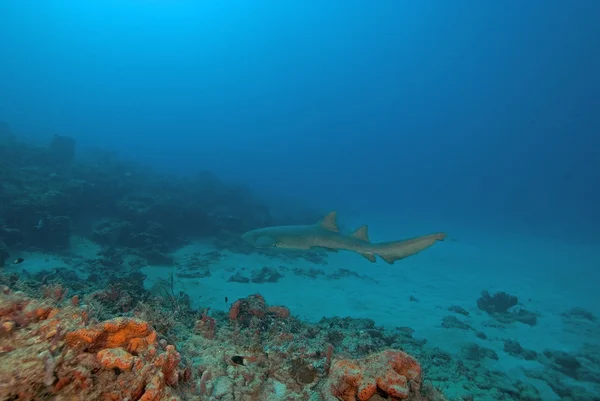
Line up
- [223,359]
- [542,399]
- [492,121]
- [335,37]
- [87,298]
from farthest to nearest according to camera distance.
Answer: [335,37]
[492,121]
[542,399]
[87,298]
[223,359]

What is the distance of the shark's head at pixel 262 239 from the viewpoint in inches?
310

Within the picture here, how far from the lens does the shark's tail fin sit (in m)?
5.35

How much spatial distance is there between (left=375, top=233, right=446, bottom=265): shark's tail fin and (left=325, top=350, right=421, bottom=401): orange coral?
3.07 m

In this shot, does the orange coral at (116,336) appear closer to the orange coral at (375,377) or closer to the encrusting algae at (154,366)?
the encrusting algae at (154,366)

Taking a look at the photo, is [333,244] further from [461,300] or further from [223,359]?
[461,300]

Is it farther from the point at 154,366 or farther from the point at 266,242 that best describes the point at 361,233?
the point at 154,366

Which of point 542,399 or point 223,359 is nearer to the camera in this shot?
point 223,359

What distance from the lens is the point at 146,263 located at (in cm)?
1268

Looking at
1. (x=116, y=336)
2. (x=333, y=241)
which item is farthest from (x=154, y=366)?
(x=333, y=241)

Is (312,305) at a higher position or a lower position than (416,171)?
lower

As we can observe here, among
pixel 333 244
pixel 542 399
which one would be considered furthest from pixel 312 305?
pixel 542 399

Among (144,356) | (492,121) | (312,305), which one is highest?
(492,121)

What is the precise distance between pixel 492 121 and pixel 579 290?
17424cm

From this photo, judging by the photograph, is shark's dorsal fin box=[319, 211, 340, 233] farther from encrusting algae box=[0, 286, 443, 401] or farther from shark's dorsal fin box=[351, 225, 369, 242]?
encrusting algae box=[0, 286, 443, 401]
